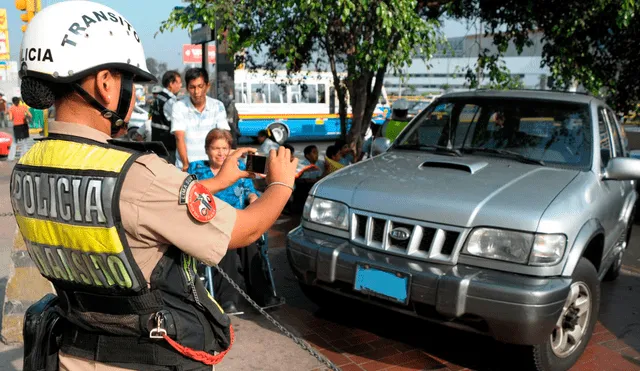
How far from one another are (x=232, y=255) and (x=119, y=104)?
3.10 meters

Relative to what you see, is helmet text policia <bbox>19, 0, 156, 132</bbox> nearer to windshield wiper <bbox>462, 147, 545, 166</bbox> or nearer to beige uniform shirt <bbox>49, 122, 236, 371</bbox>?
beige uniform shirt <bbox>49, 122, 236, 371</bbox>

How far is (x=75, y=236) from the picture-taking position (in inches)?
64.4

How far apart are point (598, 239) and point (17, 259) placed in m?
4.05

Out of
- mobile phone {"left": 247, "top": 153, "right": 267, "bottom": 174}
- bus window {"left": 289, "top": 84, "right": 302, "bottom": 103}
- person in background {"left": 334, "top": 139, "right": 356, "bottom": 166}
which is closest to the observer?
mobile phone {"left": 247, "top": 153, "right": 267, "bottom": 174}

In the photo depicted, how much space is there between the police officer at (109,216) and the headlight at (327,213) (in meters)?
2.25

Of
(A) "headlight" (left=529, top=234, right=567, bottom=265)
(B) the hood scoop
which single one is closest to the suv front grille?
(A) "headlight" (left=529, top=234, right=567, bottom=265)

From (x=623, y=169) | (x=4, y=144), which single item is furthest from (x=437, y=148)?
(x=4, y=144)

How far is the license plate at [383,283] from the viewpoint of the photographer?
3611 millimetres

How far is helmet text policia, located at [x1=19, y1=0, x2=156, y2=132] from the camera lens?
1679 mm

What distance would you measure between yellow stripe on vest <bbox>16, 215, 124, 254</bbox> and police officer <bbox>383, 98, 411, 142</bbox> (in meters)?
10.4

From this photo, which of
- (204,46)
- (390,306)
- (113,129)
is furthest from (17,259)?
(204,46)

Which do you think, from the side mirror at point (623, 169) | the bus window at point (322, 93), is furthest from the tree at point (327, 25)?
the bus window at point (322, 93)

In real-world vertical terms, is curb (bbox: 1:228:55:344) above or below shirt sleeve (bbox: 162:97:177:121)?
below

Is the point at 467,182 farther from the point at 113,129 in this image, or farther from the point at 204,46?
the point at 204,46
